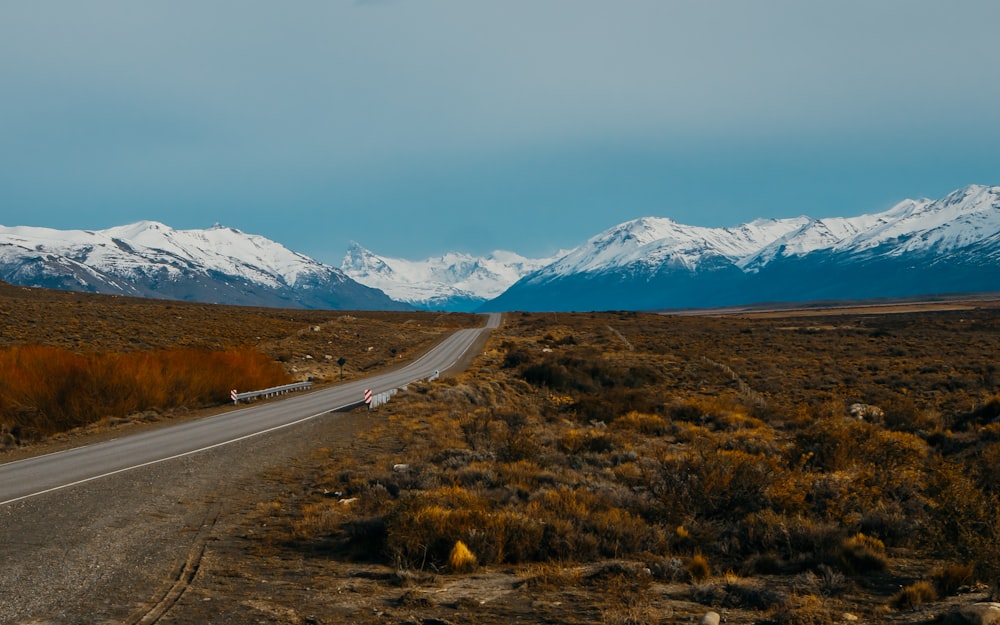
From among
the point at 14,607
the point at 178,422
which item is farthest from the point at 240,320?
the point at 14,607

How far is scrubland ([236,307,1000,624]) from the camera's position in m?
7.40

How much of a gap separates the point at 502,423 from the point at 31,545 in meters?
12.8

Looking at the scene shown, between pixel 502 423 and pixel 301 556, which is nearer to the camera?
pixel 301 556

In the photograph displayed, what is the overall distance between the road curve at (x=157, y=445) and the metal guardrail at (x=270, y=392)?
1400mm

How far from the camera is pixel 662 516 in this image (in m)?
10.5

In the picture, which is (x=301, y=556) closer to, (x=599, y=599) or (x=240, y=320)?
(x=599, y=599)

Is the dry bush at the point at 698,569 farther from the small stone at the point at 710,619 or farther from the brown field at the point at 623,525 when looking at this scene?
the small stone at the point at 710,619

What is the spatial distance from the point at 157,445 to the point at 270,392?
1353 cm

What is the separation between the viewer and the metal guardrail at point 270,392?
97.6ft

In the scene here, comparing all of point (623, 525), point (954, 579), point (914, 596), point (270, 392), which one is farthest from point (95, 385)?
point (954, 579)

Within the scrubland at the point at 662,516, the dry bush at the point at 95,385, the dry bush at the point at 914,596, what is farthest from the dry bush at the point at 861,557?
the dry bush at the point at 95,385

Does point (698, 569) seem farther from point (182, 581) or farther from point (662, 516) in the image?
point (182, 581)

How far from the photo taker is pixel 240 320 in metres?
70.2

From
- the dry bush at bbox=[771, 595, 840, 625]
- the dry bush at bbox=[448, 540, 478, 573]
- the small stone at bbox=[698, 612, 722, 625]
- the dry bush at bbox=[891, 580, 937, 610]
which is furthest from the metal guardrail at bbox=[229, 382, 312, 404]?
the dry bush at bbox=[891, 580, 937, 610]
